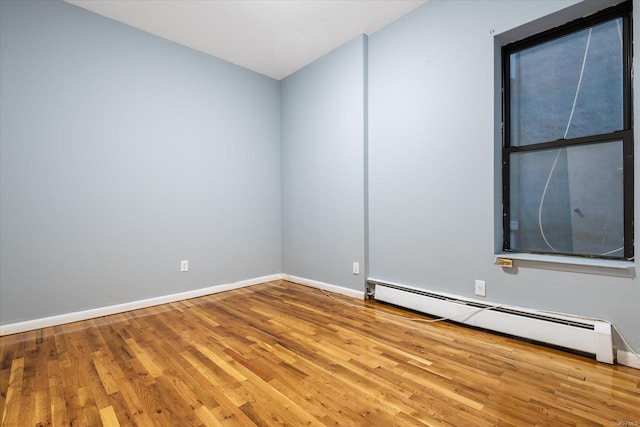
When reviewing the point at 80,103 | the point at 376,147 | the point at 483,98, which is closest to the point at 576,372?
the point at 483,98

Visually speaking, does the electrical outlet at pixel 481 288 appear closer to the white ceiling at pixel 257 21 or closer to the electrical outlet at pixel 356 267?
the electrical outlet at pixel 356 267

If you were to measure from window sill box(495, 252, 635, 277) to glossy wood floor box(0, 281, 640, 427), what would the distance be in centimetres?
55

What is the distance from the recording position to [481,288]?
7.80ft

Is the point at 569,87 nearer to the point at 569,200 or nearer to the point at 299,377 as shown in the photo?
the point at 569,200

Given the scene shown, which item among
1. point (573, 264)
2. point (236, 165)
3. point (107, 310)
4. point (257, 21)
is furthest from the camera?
point (236, 165)

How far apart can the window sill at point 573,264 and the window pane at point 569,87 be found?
34.2 inches

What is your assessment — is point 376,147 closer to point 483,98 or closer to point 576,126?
point 483,98

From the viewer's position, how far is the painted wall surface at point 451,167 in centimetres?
205

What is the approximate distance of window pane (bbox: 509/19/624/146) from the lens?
6.67ft

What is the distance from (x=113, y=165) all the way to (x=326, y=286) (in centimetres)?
250

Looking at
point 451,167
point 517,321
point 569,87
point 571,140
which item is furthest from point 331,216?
point 569,87

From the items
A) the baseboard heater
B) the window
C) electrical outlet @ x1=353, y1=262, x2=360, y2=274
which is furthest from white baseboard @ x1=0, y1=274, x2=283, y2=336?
the window

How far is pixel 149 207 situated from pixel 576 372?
3.58 metres

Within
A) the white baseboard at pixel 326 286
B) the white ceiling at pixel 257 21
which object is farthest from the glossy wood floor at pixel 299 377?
the white ceiling at pixel 257 21
